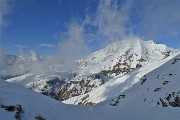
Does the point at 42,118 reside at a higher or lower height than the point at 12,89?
lower

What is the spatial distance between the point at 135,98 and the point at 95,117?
103869mm

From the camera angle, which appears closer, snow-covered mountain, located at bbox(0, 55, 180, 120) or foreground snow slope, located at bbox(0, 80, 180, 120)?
snow-covered mountain, located at bbox(0, 55, 180, 120)

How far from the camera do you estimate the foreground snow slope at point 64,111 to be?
32000 mm

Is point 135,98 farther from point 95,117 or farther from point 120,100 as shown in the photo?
point 95,117

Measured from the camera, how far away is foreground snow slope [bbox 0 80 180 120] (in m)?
32.0

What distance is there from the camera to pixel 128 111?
39.2 meters

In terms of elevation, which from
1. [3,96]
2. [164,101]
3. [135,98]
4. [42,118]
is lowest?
[42,118]

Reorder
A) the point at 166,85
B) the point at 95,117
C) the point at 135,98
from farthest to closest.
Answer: the point at 135,98 → the point at 166,85 → the point at 95,117

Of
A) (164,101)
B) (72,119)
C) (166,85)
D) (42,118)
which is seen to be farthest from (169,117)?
(166,85)

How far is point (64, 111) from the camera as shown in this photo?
35562 millimetres

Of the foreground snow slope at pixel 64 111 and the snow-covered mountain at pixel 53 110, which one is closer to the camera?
the snow-covered mountain at pixel 53 110

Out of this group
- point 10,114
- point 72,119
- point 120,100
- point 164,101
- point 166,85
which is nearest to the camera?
point 10,114

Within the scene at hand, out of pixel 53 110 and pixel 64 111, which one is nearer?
pixel 53 110

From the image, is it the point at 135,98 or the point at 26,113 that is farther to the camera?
the point at 135,98
